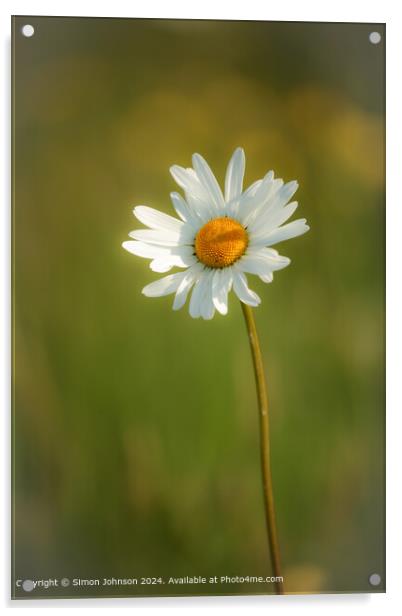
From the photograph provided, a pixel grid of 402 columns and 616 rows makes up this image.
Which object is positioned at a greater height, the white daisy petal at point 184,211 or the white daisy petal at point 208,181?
the white daisy petal at point 208,181

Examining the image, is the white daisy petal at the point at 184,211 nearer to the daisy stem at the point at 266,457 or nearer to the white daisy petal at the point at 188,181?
the white daisy petal at the point at 188,181

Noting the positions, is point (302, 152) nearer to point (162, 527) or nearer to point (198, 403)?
point (198, 403)

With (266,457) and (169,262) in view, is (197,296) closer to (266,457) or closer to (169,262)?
(169,262)

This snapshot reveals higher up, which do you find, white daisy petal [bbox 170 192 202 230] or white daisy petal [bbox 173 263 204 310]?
white daisy petal [bbox 170 192 202 230]

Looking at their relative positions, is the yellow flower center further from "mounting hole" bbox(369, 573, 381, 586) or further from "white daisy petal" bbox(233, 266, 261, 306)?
"mounting hole" bbox(369, 573, 381, 586)

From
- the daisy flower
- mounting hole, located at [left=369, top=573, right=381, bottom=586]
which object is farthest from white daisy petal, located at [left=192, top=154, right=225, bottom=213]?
mounting hole, located at [left=369, top=573, right=381, bottom=586]

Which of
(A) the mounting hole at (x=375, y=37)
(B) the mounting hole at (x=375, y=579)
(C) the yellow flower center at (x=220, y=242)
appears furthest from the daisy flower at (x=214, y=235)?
(B) the mounting hole at (x=375, y=579)
